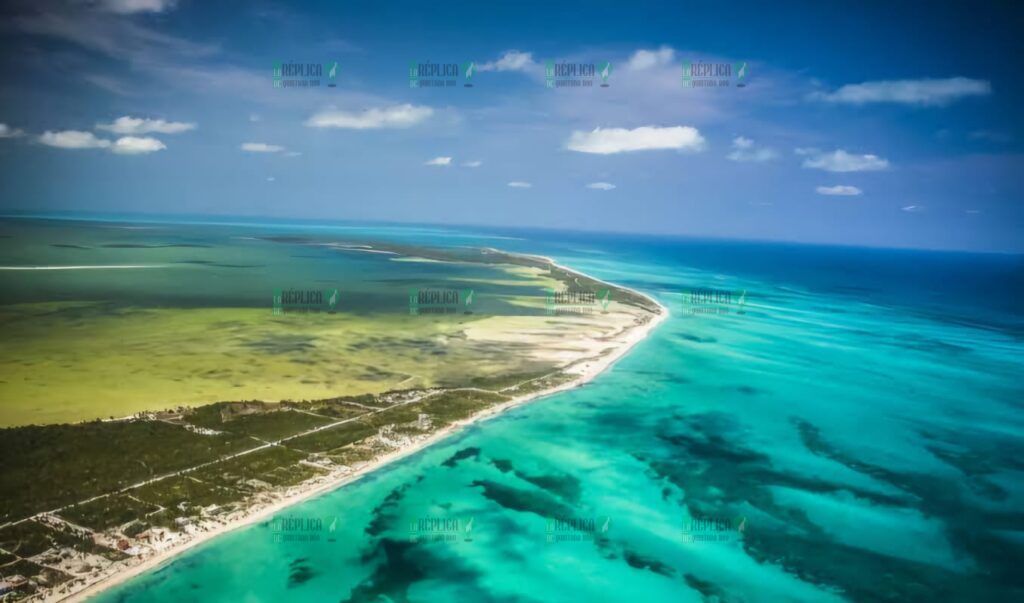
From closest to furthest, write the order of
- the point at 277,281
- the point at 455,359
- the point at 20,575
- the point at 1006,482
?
the point at 20,575 < the point at 1006,482 < the point at 455,359 < the point at 277,281

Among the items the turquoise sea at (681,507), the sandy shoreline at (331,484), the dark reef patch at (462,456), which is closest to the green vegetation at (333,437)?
the sandy shoreline at (331,484)

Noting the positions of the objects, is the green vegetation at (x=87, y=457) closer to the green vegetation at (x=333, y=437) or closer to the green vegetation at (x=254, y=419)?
the green vegetation at (x=254, y=419)

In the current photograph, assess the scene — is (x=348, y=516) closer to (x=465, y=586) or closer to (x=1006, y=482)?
(x=465, y=586)

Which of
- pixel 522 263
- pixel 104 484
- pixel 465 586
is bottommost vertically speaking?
pixel 465 586

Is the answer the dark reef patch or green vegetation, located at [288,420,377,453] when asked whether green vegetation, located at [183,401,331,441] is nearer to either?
green vegetation, located at [288,420,377,453]

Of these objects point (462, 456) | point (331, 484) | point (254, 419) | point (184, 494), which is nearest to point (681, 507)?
point (462, 456)

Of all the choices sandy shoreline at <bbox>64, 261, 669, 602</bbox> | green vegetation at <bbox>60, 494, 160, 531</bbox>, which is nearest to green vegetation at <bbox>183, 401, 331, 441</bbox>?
sandy shoreline at <bbox>64, 261, 669, 602</bbox>

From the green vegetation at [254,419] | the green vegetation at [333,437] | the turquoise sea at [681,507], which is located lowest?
the turquoise sea at [681,507]

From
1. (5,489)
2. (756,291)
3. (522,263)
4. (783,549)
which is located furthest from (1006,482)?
(522,263)
